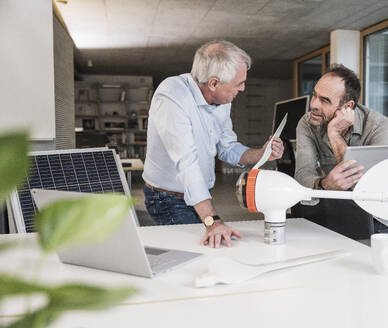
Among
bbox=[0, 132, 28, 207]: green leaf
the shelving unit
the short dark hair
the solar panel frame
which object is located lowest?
the solar panel frame

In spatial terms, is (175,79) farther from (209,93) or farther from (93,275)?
(93,275)

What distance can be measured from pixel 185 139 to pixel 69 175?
837 mm

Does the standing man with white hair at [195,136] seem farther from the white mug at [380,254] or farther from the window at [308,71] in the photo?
the window at [308,71]

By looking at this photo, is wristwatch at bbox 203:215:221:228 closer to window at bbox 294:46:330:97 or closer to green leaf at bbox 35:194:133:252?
green leaf at bbox 35:194:133:252

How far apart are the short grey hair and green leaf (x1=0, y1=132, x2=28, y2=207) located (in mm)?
1747

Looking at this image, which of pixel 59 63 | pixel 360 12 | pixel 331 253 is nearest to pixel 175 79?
pixel 331 253

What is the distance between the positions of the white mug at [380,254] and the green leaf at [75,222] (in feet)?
3.19

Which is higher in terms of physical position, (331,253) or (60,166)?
(60,166)

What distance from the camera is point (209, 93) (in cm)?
Result: 203

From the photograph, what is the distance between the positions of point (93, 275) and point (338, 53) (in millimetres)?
6905

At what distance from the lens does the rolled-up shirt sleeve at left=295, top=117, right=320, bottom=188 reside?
2.16 metres

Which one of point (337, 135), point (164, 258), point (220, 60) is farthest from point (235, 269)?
point (337, 135)

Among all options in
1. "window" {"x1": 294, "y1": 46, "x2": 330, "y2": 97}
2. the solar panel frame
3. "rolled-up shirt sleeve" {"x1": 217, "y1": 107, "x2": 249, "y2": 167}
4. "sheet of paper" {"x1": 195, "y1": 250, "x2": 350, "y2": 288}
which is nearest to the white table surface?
"sheet of paper" {"x1": 195, "y1": 250, "x2": 350, "y2": 288}

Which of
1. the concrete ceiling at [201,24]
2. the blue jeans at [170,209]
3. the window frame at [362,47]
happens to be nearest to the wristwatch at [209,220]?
the blue jeans at [170,209]
